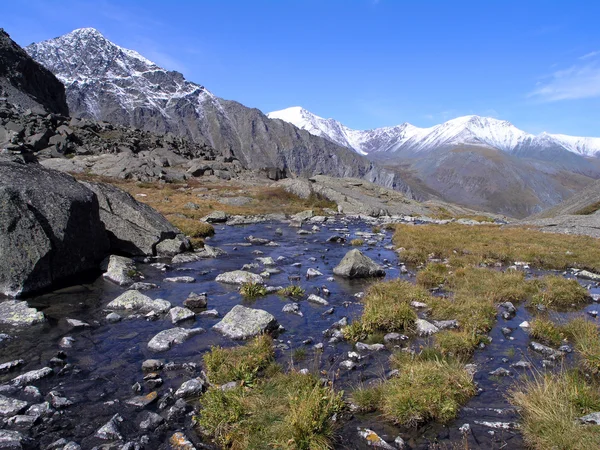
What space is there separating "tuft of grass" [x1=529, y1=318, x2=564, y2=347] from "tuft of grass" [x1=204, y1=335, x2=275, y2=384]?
8.33 m

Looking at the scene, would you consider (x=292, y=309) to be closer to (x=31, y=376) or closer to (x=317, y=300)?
(x=317, y=300)

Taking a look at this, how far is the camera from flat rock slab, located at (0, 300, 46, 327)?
12094 millimetres

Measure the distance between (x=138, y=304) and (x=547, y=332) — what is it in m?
13.7

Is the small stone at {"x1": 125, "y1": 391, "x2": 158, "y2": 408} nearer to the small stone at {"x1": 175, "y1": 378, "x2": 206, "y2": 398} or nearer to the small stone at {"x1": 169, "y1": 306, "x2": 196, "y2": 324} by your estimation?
the small stone at {"x1": 175, "y1": 378, "x2": 206, "y2": 398}

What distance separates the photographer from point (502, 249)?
27.9 metres

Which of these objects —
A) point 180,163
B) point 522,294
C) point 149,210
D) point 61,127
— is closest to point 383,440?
point 522,294

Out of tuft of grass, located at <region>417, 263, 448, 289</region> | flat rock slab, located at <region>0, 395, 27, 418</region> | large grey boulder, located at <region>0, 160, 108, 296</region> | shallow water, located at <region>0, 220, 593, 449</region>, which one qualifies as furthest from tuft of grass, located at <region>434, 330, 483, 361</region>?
large grey boulder, located at <region>0, 160, 108, 296</region>

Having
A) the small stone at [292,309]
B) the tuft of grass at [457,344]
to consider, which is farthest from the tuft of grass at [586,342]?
the small stone at [292,309]

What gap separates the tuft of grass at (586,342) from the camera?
10164mm

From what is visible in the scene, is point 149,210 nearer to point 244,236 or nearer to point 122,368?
point 244,236

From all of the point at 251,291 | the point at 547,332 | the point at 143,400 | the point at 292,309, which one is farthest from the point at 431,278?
the point at 143,400

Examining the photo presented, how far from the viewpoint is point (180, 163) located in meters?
99.8

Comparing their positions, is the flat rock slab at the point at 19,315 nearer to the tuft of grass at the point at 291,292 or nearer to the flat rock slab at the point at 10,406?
the flat rock slab at the point at 10,406

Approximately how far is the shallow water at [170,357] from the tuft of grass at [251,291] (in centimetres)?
35
